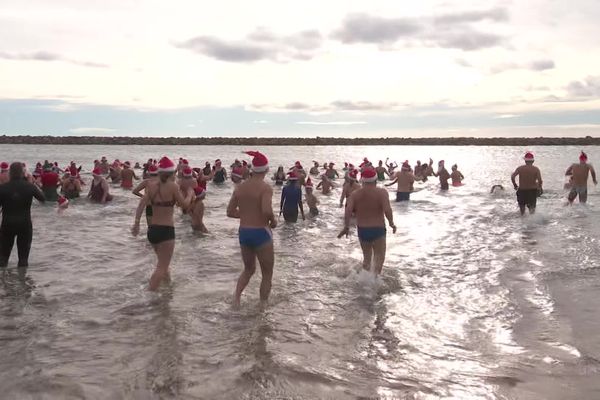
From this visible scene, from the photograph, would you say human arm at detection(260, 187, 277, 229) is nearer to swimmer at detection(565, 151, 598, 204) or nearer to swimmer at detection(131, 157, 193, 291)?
swimmer at detection(131, 157, 193, 291)

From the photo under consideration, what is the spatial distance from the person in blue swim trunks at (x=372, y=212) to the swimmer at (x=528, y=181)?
6830 mm

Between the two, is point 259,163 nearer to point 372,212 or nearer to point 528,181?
point 372,212

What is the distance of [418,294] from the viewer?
24.9ft

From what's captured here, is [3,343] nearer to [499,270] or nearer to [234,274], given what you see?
[234,274]

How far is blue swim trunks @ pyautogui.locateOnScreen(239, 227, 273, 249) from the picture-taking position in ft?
20.9

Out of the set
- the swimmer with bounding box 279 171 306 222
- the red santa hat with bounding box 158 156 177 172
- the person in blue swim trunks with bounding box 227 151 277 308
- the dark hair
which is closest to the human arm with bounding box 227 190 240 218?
the person in blue swim trunks with bounding box 227 151 277 308

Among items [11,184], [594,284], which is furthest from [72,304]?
[594,284]

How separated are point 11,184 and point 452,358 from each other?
6680 millimetres

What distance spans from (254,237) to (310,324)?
1193 mm

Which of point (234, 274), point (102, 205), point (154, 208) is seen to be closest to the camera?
point (154, 208)

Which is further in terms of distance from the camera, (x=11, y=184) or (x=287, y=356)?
(x=11, y=184)

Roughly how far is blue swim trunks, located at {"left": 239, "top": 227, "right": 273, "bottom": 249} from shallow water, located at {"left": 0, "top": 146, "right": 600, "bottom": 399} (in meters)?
0.88

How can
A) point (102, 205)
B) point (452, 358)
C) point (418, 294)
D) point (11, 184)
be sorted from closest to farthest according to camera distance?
point (452, 358)
point (418, 294)
point (11, 184)
point (102, 205)

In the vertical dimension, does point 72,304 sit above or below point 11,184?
below
